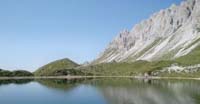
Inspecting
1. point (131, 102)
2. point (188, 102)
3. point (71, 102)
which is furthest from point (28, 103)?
point (188, 102)

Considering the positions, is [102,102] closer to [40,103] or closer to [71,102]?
[71,102]

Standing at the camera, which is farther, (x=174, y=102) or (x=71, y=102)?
(x=71, y=102)

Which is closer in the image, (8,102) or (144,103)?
(144,103)

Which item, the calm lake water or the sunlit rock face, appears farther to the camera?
the calm lake water

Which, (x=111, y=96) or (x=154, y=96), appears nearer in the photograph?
(x=154, y=96)

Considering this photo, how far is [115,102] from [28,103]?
25255mm

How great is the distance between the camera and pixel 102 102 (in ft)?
332

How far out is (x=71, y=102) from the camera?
10450 cm

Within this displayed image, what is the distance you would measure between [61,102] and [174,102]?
108 feet

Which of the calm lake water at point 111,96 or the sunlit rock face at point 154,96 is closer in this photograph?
the sunlit rock face at point 154,96

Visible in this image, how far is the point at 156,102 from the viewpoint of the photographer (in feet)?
319

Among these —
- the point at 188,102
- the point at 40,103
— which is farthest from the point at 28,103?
the point at 188,102

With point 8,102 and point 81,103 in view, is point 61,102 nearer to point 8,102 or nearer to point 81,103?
point 81,103

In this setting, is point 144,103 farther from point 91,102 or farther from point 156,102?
point 91,102
